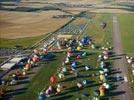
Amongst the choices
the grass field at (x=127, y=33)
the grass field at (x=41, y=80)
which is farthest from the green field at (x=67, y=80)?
the grass field at (x=127, y=33)

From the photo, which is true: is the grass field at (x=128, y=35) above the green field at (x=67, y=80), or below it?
above

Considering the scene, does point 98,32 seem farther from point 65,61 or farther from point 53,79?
point 53,79

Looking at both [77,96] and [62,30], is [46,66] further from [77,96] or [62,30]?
[62,30]

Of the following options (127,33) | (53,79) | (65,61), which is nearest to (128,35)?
(127,33)

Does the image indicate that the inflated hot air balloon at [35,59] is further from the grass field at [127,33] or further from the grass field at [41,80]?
the grass field at [127,33]

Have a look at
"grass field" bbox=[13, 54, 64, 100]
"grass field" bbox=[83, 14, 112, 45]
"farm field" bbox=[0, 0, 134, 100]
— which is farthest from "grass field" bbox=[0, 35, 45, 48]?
"grass field" bbox=[83, 14, 112, 45]

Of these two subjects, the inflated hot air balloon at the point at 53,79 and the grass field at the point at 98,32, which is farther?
the grass field at the point at 98,32

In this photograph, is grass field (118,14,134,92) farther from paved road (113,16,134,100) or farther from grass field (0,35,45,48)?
grass field (0,35,45,48)

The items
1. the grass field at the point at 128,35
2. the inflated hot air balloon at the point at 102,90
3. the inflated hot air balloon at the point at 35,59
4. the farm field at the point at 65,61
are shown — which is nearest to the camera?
the inflated hot air balloon at the point at 102,90
